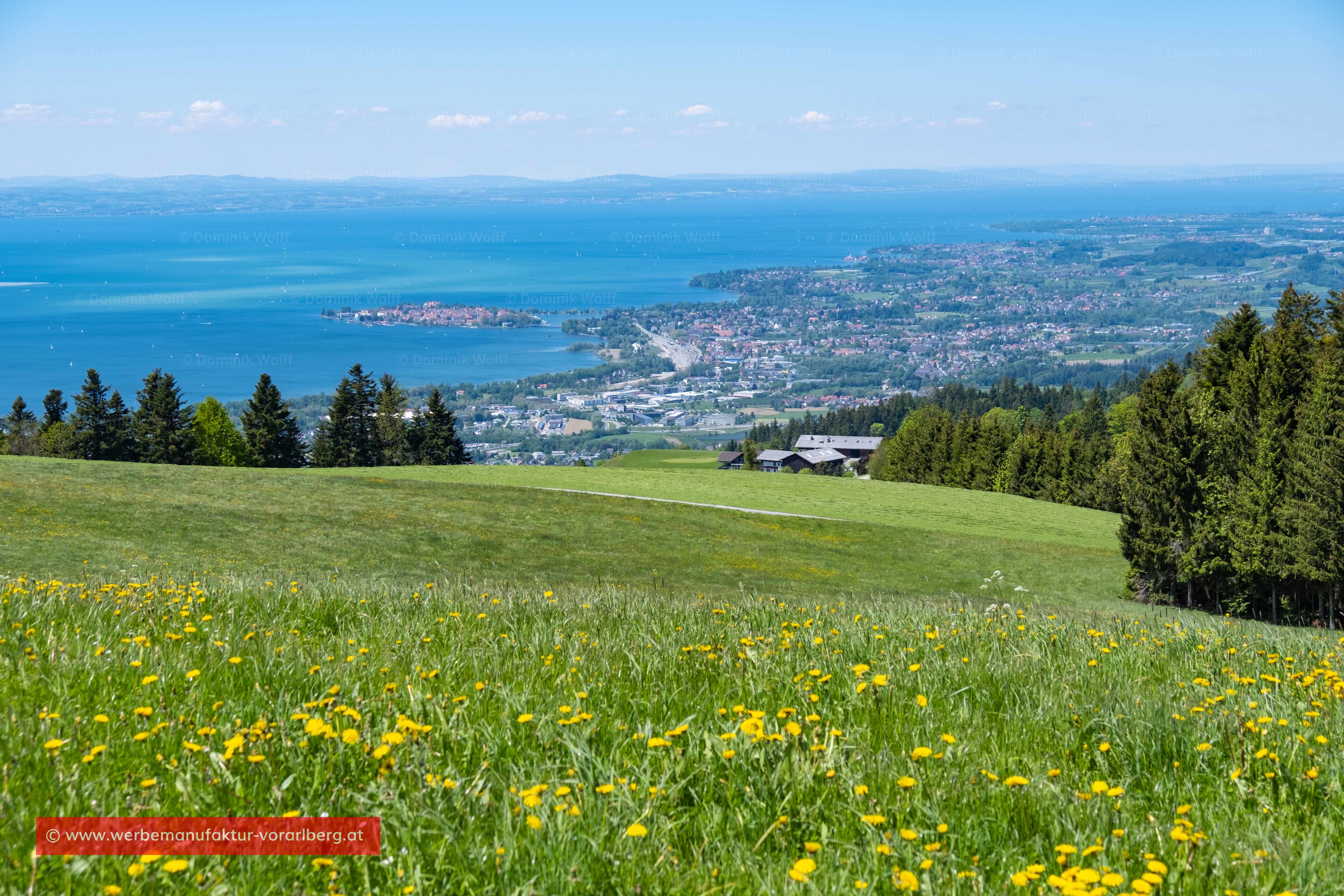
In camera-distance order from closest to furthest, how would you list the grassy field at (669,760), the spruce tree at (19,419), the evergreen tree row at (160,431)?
1. the grassy field at (669,760)
2. the evergreen tree row at (160,431)
3. the spruce tree at (19,419)

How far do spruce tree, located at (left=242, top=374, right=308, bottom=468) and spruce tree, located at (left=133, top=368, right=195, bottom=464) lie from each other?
169 inches

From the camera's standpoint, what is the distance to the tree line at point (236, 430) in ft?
211

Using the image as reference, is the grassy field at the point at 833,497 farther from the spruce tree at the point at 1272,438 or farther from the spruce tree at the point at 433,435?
the spruce tree at the point at 433,435

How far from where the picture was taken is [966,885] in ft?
8.86

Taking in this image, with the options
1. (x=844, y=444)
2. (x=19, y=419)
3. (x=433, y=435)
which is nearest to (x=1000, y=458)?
(x=433, y=435)

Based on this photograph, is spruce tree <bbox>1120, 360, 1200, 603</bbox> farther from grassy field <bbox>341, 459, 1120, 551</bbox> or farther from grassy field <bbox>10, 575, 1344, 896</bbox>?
grassy field <bbox>10, 575, 1344, 896</bbox>

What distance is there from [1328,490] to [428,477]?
36704 mm

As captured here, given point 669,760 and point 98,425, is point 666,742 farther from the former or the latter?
point 98,425

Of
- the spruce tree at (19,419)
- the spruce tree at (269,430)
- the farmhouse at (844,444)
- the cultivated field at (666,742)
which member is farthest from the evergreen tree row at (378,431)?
the farmhouse at (844,444)

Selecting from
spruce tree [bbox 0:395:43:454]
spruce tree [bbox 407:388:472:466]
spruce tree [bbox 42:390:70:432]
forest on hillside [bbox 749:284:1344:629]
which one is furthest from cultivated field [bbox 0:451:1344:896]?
spruce tree [bbox 42:390:70:432]

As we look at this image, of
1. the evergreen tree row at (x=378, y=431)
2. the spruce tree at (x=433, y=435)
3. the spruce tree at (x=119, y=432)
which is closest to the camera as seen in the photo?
the spruce tree at (x=119, y=432)

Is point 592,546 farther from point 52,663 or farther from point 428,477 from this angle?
point 52,663

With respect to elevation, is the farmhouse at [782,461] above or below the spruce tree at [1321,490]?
below

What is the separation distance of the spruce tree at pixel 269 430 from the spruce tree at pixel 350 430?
88.0 inches
